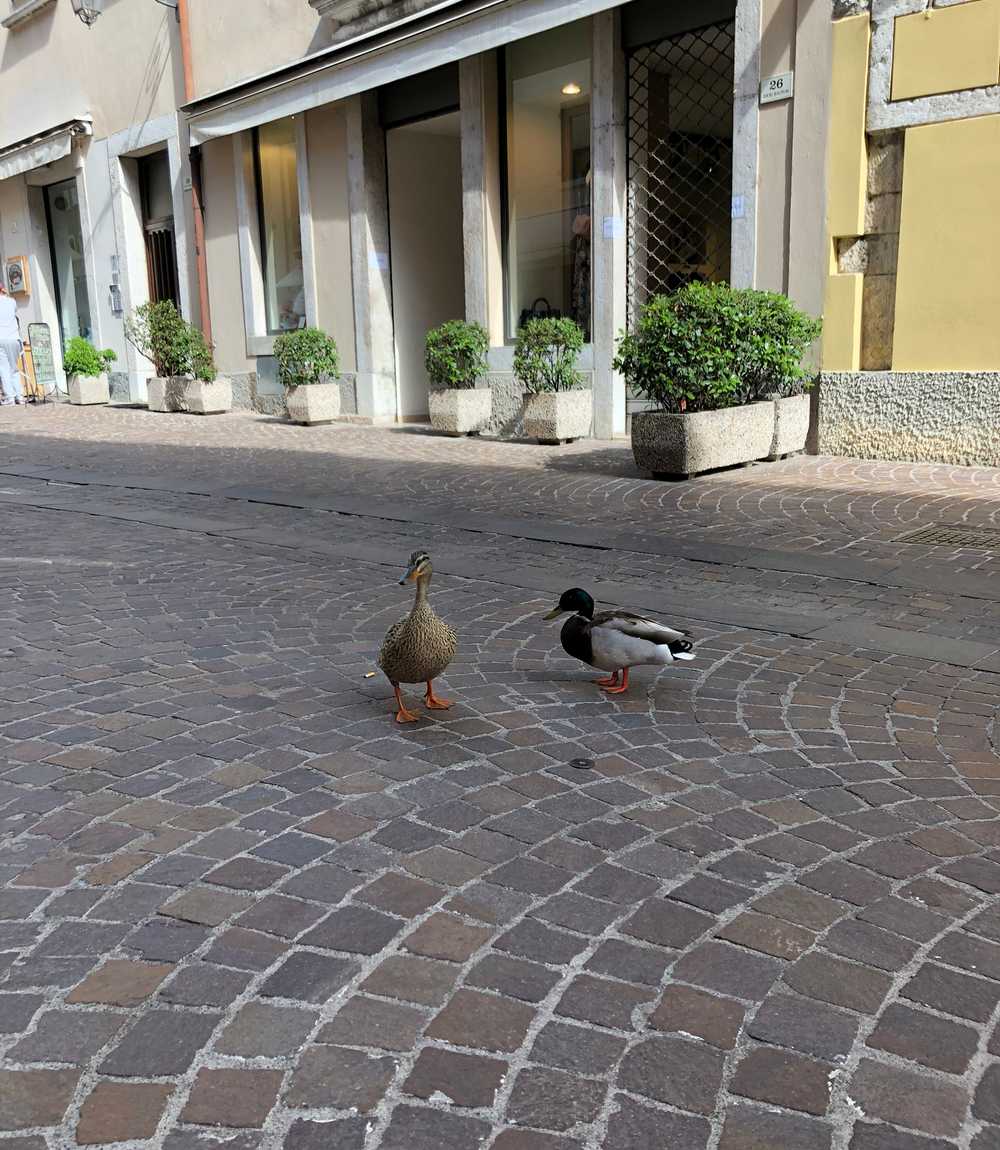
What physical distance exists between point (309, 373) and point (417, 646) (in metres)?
11.9

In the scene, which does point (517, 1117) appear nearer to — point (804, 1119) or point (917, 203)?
point (804, 1119)

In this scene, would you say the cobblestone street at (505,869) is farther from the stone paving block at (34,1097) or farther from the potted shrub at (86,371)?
the potted shrub at (86,371)

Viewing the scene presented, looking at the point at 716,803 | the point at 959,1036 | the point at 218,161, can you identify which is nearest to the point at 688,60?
the point at 218,161

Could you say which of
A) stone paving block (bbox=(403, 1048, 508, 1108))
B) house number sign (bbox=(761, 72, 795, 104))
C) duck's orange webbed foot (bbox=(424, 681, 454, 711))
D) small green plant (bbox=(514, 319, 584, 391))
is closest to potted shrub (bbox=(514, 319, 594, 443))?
small green plant (bbox=(514, 319, 584, 391))

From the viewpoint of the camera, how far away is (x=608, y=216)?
11.6 metres

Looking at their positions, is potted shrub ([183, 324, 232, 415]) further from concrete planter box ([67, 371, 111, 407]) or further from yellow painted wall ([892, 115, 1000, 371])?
yellow painted wall ([892, 115, 1000, 371])

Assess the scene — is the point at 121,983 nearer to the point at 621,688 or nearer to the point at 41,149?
the point at 621,688

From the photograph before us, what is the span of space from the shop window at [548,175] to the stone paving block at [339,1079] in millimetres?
11064

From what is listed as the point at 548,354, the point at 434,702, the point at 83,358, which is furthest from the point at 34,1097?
the point at 83,358

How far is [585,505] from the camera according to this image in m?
8.03

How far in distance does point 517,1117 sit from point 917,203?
29.9 ft

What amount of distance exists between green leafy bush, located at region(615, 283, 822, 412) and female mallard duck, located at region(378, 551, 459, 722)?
18.3ft

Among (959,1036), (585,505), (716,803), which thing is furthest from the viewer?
(585,505)

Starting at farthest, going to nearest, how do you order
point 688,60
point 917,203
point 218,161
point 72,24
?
point 72,24 < point 218,161 < point 688,60 < point 917,203
